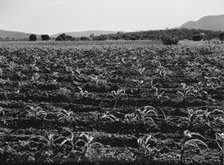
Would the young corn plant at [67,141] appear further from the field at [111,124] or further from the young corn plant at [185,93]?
the young corn plant at [185,93]

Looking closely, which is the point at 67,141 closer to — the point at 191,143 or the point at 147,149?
the point at 147,149

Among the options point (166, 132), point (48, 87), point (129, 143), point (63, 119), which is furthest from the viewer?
point (48, 87)

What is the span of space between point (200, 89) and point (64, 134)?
149 inches

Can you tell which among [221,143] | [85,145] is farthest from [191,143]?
[85,145]

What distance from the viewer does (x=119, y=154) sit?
14.2 ft

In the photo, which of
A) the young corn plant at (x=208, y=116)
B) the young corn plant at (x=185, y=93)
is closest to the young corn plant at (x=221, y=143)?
the young corn plant at (x=208, y=116)

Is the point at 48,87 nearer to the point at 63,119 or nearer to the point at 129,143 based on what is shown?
the point at 63,119

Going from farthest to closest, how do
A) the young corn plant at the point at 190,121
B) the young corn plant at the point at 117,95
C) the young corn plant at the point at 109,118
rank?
the young corn plant at the point at 117,95 → the young corn plant at the point at 109,118 → the young corn plant at the point at 190,121

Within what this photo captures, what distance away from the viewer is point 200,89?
7.61 m

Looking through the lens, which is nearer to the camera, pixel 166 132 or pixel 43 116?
pixel 166 132

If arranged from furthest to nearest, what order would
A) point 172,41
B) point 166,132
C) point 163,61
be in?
point 172,41 < point 163,61 < point 166,132

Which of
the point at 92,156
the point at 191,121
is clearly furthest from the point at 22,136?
the point at 191,121

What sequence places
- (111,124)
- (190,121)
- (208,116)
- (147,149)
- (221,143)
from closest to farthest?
1. (147,149)
2. (221,143)
3. (190,121)
4. (111,124)
5. (208,116)

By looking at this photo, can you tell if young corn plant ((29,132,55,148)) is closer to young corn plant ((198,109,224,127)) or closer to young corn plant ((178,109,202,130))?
young corn plant ((178,109,202,130))
